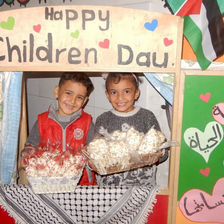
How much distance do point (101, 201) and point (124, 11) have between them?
1188 millimetres

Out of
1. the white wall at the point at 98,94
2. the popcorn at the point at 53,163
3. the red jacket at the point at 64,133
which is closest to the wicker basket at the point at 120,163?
the popcorn at the point at 53,163

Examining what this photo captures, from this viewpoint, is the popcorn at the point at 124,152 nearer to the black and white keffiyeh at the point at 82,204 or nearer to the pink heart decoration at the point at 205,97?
the black and white keffiyeh at the point at 82,204

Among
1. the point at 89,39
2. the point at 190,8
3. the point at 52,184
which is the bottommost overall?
the point at 52,184

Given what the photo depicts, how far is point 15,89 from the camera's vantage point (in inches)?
61.5

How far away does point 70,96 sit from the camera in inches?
75.5

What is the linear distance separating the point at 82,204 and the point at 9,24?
3.93 feet

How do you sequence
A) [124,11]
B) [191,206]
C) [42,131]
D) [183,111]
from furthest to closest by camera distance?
[42,131] → [191,206] → [183,111] → [124,11]

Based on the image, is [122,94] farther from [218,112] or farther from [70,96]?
[218,112]

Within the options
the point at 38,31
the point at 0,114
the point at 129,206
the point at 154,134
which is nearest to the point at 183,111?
the point at 154,134

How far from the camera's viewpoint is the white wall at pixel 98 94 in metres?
2.02

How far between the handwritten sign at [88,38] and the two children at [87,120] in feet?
1.56

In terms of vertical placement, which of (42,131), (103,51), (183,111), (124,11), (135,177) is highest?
(124,11)

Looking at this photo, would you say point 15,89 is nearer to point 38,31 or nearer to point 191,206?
point 38,31

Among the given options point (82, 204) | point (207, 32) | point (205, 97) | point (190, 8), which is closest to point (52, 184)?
point (82, 204)
